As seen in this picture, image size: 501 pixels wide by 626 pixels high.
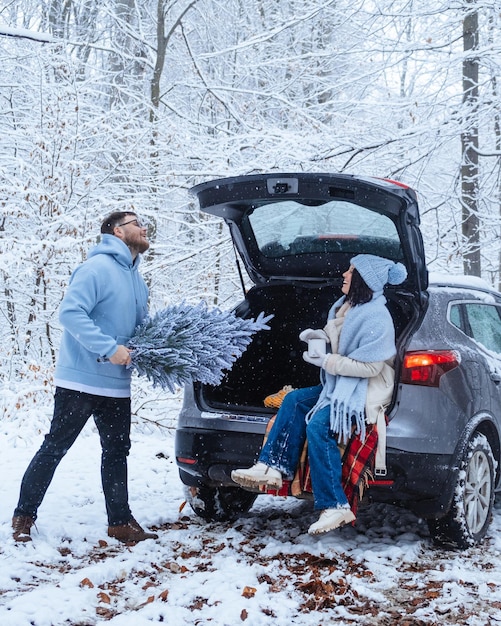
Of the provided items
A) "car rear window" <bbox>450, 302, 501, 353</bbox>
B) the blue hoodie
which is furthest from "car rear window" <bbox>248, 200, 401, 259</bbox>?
the blue hoodie

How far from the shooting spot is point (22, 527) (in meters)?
4.28

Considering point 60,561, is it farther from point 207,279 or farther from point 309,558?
point 207,279

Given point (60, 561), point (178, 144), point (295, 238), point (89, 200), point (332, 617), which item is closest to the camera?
point (332, 617)

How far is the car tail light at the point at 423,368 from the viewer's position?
4117 millimetres

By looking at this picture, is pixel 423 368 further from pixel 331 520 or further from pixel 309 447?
pixel 331 520

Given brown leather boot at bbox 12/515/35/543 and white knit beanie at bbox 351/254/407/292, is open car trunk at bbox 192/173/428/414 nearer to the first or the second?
white knit beanie at bbox 351/254/407/292

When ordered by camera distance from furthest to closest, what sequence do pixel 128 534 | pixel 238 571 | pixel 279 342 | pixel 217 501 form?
1. pixel 279 342
2. pixel 217 501
3. pixel 128 534
4. pixel 238 571

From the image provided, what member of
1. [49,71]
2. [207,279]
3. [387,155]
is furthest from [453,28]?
[49,71]

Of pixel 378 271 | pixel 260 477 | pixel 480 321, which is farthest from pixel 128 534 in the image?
pixel 480 321

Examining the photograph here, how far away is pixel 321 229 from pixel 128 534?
2.33m

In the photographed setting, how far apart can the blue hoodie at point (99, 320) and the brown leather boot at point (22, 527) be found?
0.79 m

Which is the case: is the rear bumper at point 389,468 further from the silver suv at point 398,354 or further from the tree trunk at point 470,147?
the tree trunk at point 470,147

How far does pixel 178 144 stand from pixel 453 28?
3.67 metres

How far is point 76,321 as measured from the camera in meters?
4.16
